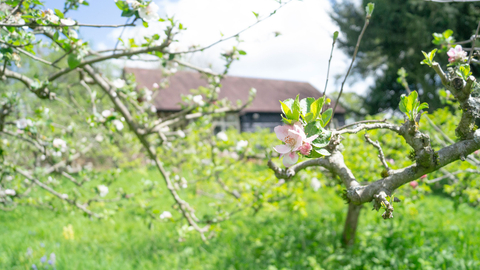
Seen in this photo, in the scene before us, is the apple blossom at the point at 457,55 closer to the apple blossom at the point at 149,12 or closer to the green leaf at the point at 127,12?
the apple blossom at the point at 149,12

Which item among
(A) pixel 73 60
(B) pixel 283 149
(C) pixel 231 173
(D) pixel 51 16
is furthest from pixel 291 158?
(C) pixel 231 173

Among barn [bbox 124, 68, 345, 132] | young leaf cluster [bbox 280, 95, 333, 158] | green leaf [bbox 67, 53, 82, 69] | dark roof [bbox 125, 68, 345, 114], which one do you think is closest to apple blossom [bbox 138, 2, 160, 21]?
green leaf [bbox 67, 53, 82, 69]

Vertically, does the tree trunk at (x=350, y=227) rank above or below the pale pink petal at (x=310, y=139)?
below

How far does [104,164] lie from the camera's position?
10.7 m

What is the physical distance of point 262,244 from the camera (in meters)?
4.00

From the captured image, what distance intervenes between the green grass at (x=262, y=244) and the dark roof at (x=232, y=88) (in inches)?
315

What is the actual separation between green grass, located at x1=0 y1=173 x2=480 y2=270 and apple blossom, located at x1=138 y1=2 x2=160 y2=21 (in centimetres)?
181

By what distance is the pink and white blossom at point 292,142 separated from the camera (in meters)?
0.74

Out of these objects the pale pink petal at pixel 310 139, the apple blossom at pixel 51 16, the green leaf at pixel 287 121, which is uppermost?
the apple blossom at pixel 51 16

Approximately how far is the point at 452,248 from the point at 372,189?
3.60m

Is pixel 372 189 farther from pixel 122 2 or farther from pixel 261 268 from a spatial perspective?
pixel 261 268

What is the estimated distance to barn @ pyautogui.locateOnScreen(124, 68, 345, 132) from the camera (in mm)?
Result: 13258

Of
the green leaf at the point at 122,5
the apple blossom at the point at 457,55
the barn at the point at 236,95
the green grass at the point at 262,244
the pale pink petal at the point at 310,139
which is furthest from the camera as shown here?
the barn at the point at 236,95

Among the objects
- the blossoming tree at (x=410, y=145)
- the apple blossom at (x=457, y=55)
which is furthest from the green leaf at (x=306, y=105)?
the apple blossom at (x=457, y=55)
